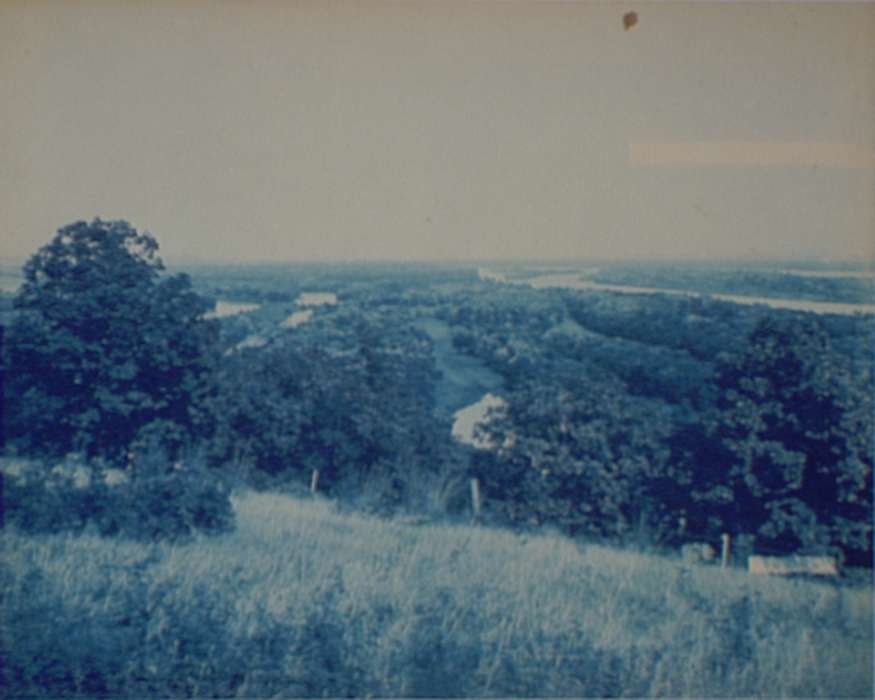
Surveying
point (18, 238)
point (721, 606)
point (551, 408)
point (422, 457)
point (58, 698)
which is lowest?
point (58, 698)

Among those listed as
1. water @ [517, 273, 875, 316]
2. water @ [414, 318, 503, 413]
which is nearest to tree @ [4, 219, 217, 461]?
water @ [414, 318, 503, 413]

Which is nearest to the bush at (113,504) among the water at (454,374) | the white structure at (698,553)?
the water at (454,374)

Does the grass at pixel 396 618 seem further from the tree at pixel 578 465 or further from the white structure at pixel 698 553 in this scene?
the tree at pixel 578 465

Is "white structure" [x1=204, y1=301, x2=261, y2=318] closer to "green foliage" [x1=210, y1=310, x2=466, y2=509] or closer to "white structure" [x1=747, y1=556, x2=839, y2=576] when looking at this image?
"green foliage" [x1=210, y1=310, x2=466, y2=509]

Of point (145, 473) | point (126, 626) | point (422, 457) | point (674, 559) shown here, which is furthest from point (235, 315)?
point (674, 559)

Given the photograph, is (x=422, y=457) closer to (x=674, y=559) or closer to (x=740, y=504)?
(x=674, y=559)

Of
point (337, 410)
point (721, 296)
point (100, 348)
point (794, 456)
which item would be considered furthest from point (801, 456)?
point (100, 348)
